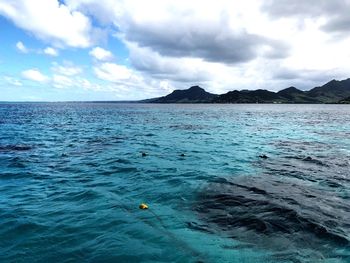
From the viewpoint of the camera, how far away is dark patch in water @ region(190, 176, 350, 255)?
468 inches

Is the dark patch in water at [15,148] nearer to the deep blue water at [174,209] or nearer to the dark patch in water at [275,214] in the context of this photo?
the deep blue water at [174,209]

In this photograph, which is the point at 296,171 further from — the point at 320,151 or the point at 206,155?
the point at 320,151

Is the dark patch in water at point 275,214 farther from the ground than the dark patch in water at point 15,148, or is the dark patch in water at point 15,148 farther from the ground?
the dark patch in water at point 275,214

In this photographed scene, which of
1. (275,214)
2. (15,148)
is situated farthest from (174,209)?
(15,148)

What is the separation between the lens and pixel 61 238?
12.0 m

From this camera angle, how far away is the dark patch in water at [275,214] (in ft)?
39.0

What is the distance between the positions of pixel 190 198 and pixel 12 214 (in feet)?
28.1

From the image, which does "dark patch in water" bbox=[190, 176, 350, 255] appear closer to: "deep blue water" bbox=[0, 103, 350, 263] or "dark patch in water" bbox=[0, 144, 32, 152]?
"deep blue water" bbox=[0, 103, 350, 263]

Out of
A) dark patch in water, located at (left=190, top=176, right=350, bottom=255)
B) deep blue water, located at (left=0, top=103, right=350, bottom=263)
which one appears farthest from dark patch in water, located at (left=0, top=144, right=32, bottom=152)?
dark patch in water, located at (left=190, top=176, right=350, bottom=255)

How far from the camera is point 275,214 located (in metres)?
14.3

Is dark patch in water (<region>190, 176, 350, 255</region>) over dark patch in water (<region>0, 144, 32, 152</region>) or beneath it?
over

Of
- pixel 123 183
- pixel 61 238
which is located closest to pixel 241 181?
pixel 123 183

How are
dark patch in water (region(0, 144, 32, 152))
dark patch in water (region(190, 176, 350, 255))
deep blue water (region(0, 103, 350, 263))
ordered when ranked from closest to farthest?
deep blue water (region(0, 103, 350, 263)) < dark patch in water (region(190, 176, 350, 255)) < dark patch in water (region(0, 144, 32, 152))

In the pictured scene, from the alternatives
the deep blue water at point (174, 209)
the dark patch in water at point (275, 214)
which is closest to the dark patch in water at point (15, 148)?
the deep blue water at point (174, 209)
